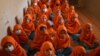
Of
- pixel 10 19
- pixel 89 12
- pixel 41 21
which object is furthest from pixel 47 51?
pixel 89 12

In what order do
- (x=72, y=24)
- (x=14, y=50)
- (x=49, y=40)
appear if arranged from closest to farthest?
(x=14, y=50), (x=49, y=40), (x=72, y=24)

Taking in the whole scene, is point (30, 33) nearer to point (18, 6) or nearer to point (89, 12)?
point (18, 6)

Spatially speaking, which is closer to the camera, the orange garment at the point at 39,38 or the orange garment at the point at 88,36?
the orange garment at the point at 39,38

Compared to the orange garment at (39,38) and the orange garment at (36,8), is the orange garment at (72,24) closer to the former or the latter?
the orange garment at (36,8)

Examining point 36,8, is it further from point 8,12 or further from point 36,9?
point 8,12

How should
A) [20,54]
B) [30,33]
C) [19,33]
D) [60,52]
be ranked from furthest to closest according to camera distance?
1. [30,33]
2. [19,33]
3. [60,52]
4. [20,54]

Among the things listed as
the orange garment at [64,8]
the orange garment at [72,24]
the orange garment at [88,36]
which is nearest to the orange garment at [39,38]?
the orange garment at [88,36]

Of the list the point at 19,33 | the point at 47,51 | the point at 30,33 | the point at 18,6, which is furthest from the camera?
the point at 18,6

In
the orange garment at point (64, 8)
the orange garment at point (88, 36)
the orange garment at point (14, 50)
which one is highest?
the orange garment at point (14, 50)

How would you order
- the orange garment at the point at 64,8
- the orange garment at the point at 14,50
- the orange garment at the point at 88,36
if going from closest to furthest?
the orange garment at the point at 14,50, the orange garment at the point at 88,36, the orange garment at the point at 64,8

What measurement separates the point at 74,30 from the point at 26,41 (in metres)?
1.32

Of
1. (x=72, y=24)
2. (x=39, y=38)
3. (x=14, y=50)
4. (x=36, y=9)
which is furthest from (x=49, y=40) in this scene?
(x=36, y=9)

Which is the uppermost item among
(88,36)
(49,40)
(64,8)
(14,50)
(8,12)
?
(8,12)

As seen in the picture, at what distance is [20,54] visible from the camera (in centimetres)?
375
